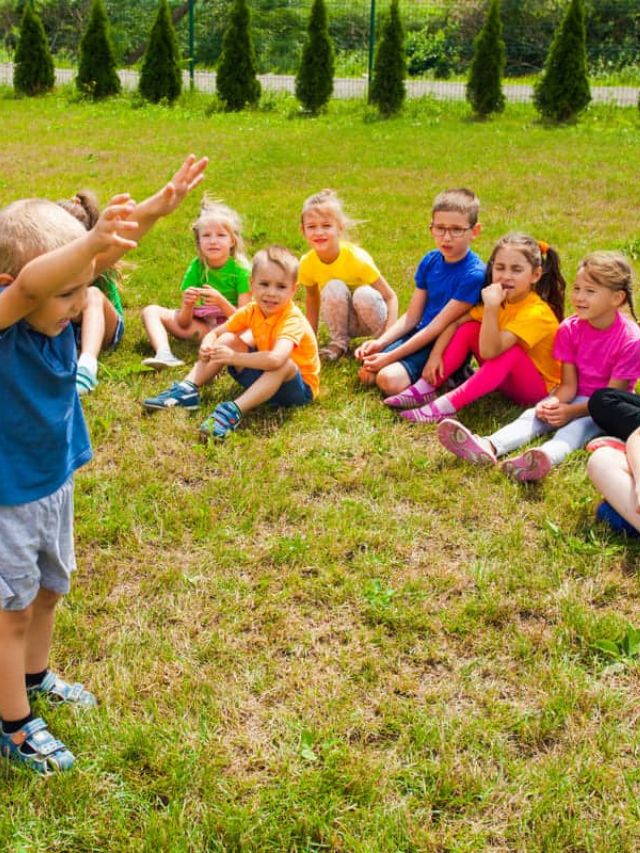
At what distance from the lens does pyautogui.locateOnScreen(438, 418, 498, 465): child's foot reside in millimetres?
4090

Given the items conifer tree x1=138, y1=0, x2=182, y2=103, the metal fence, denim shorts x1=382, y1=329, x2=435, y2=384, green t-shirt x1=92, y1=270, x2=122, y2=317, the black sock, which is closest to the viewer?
the black sock

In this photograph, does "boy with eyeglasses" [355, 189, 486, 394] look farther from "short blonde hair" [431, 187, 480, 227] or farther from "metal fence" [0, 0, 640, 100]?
"metal fence" [0, 0, 640, 100]

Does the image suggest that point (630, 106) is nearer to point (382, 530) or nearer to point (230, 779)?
point (382, 530)

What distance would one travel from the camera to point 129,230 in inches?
81.5

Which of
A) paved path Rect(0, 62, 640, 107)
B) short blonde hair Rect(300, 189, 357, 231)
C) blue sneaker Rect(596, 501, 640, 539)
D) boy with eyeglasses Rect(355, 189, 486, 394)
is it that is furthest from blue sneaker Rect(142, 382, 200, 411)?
paved path Rect(0, 62, 640, 107)

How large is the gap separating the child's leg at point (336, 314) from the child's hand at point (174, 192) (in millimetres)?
2875

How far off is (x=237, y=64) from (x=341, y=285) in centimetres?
1309

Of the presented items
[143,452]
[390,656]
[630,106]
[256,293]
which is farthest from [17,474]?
[630,106]

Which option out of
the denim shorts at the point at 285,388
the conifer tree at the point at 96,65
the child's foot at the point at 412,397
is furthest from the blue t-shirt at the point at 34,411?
the conifer tree at the point at 96,65

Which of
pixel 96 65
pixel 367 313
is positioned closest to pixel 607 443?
pixel 367 313

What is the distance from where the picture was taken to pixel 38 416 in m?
2.22

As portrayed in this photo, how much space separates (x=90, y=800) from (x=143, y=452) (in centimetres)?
215

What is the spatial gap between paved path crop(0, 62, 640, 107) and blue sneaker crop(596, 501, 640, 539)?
16.3 metres

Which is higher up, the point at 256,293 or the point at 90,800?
the point at 256,293
